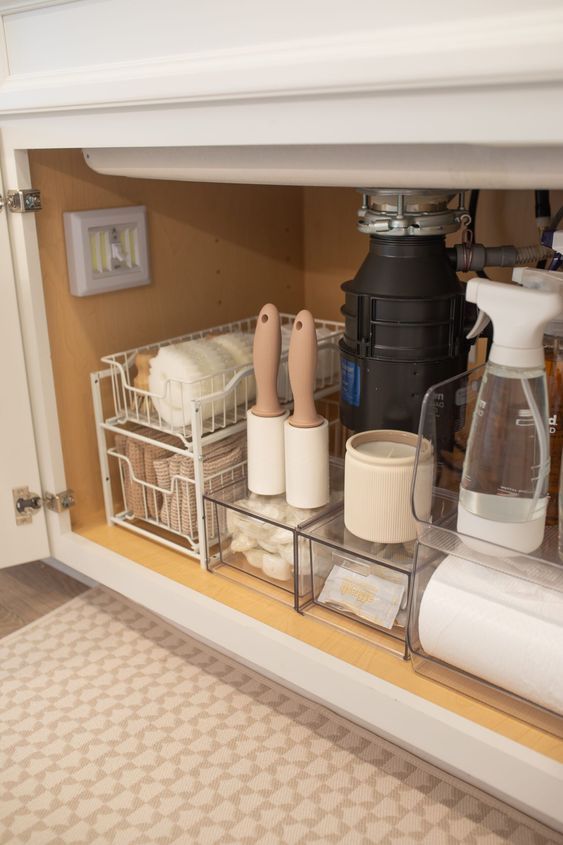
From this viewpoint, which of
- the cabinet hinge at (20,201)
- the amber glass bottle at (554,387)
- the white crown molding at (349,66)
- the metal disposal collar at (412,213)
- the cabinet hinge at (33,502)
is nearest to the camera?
the white crown molding at (349,66)

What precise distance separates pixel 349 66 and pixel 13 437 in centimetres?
68

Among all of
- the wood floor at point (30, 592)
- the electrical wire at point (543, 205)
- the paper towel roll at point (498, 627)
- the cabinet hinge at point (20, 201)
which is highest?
the cabinet hinge at point (20, 201)

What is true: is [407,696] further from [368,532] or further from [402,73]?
[402,73]

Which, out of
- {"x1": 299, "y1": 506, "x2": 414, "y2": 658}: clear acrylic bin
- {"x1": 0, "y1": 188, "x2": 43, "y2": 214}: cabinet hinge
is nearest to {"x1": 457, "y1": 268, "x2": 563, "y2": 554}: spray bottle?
{"x1": 299, "y1": 506, "x2": 414, "y2": 658}: clear acrylic bin

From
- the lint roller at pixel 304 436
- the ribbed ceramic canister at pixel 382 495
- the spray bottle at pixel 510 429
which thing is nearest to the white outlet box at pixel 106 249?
the lint roller at pixel 304 436

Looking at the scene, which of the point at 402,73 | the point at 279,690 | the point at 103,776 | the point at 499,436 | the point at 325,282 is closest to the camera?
the point at 402,73

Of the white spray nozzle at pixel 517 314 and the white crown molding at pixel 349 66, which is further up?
the white crown molding at pixel 349 66

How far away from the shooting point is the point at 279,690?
3.06 feet

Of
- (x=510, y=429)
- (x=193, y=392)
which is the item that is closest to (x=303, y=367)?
(x=193, y=392)

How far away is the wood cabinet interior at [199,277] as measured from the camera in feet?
3.15

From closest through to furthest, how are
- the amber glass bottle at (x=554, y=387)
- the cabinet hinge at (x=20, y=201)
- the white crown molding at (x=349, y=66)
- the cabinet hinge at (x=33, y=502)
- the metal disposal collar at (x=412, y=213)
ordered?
the white crown molding at (x=349, y=66) < the amber glass bottle at (x=554, y=387) < the metal disposal collar at (x=412, y=213) < the cabinet hinge at (x=20, y=201) < the cabinet hinge at (x=33, y=502)

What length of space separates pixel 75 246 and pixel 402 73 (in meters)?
0.59

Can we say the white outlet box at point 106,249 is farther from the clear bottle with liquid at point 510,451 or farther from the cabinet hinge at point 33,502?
the clear bottle with liquid at point 510,451

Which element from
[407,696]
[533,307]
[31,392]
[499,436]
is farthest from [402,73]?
[31,392]
